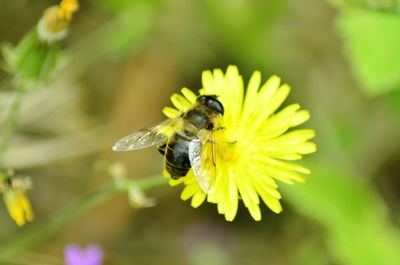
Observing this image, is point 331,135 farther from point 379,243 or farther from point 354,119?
point 379,243

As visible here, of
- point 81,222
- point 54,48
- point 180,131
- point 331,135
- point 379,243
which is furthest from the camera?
point 331,135

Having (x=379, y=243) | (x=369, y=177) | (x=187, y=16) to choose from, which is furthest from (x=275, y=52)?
(x=379, y=243)

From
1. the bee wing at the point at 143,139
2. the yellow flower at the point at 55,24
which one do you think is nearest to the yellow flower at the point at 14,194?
the bee wing at the point at 143,139

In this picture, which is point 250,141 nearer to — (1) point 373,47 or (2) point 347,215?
(1) point 373,47

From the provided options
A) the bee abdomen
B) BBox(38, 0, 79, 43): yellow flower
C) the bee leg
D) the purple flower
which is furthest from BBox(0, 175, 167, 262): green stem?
BBox(38, 0, 79, 43): yellow flower

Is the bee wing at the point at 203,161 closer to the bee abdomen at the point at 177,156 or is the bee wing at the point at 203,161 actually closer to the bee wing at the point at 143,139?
the bee abdomen at the point at 177,156

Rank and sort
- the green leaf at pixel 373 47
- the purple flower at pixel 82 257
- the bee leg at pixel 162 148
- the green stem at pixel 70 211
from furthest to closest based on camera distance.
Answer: the green leaf at pixel 373 47 < the purple flower at pixel 82 257 < the green stem at pixel 70 211 < the bee leg at pixel 162 148

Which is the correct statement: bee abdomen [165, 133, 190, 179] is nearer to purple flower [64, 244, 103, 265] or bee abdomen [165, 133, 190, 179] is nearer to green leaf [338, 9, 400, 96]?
purple flower [64, 244, 103, 265]
